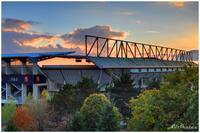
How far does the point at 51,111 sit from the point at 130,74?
2.49 ft

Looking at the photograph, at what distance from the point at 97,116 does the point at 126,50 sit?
633 mm

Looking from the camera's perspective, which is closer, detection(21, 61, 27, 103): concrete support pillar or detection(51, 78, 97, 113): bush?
detection(21, 61, 27, 103): concrete support pillar

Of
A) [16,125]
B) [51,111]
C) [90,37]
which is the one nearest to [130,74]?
[90,37]

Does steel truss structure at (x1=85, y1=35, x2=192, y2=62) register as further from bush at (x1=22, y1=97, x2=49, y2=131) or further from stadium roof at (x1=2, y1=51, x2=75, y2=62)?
bush at (x1=22, y1=97, x2=49, y2=131)

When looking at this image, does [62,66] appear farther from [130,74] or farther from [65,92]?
[130,74]

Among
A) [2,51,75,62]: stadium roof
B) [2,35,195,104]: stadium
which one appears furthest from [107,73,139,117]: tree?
[2,51,75,62]: stadium roof

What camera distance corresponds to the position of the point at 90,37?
150 inches

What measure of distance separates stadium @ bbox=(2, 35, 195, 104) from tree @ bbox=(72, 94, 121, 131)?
0.18 metres

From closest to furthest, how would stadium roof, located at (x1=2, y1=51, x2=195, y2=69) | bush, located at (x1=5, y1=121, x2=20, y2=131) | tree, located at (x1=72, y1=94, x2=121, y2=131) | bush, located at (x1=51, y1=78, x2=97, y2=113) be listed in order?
bush, located at (x1=5, y1=121, x2=20, y2=131) < tree, located at (x1=72, y1=94, x2=121, y2=131) < stadium roof, located at (x1=2, y1=51, x2=195, y2=69) < bush, located at (x1=51, y1=78, x2=97, y2=113)

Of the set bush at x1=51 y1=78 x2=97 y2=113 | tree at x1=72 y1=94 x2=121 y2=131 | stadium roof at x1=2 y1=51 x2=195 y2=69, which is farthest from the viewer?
bush at x1=51 y1=78 x2=97 y2=113

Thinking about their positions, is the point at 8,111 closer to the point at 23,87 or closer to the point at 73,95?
the point at 23,87

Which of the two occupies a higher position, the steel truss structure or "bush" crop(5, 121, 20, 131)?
the steel truss structure

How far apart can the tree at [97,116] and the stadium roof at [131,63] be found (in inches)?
11.0

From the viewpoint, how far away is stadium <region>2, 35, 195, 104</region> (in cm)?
373
